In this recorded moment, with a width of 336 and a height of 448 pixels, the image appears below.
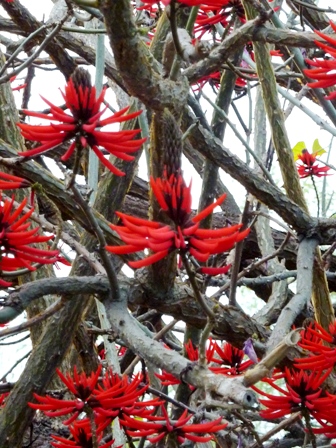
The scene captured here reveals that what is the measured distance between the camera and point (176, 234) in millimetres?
→ 556

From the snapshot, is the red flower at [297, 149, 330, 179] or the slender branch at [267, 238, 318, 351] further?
the red flower at [297, 149, 330, 179]

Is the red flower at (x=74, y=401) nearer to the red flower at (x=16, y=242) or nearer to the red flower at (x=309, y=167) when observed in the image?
the red flower at (x=16, y=242)

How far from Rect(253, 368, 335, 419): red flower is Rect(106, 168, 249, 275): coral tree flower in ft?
1.15

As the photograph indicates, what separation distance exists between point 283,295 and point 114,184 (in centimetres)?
51

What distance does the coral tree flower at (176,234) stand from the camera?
1.76 feet

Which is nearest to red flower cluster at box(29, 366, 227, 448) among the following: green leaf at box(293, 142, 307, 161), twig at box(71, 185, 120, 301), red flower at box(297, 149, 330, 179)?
twig at box(71, 185, 120, 301)

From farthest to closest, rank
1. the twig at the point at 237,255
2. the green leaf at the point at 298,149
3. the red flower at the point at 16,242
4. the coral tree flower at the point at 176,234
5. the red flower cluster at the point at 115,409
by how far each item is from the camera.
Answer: the green leaf at the point at 298,149 < the twig at the point at 237,255 < the red flower cluster at the point at 115,409 < the red flower at the point at 16,242 < the coral tree flower at the point at 176,234

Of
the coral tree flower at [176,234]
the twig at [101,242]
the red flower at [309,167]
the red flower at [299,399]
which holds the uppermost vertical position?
the red flower at [309,167]

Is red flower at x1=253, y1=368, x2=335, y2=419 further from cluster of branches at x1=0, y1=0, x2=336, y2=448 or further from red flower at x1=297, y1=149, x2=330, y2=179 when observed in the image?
red flower at x1=297, y1=149, x2=330, y2=179

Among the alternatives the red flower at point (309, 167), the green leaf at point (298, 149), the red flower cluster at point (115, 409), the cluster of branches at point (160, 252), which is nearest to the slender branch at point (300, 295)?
the cluster of branches at point (160, 252)

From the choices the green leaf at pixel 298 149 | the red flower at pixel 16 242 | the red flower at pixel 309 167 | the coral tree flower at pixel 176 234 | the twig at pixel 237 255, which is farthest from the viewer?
the green leaf at pixel 298 149

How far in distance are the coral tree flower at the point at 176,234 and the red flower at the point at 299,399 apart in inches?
13.8

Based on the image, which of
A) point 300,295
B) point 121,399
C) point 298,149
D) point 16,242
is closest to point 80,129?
point 16,242

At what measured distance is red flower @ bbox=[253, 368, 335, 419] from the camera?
2.79 feet
